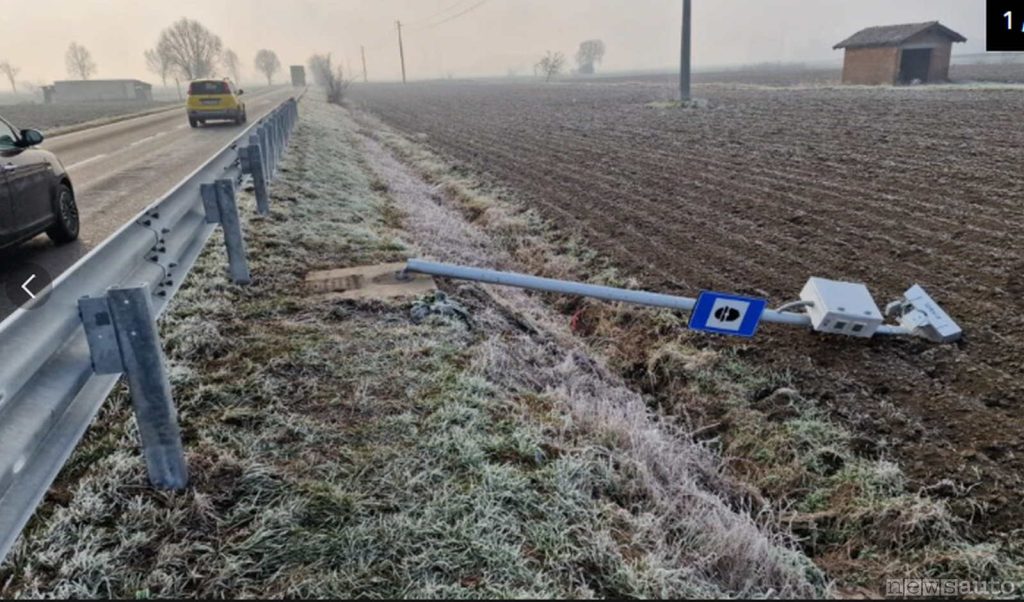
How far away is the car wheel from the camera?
6602 millimetres

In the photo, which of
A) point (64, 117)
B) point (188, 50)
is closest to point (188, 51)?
point (188, 50)

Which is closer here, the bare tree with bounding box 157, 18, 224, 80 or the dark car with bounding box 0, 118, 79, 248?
the dark car with bounding box 0, 118, 79, 248

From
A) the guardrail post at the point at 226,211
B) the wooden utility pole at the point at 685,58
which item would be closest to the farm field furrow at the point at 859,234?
the guardrail post at the point at 226,211

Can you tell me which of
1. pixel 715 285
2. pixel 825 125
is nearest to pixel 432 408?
pixel 715 285

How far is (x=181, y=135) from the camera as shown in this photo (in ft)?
68.9

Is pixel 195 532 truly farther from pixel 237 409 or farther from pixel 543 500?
pixel 543 500

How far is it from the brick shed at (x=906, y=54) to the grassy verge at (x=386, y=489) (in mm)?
47444

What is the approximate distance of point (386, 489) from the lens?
9.05ft

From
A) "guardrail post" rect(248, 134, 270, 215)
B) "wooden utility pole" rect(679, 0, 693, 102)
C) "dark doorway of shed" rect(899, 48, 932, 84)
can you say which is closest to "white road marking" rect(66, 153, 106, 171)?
"guardrail post" rect(248, 134, 270, 215)

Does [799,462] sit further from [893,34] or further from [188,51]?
[188,51]

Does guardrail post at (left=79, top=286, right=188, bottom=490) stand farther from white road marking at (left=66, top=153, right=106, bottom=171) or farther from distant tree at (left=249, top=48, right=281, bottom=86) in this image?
distant tree at (left=249, top=48, right=281, bottom=86)

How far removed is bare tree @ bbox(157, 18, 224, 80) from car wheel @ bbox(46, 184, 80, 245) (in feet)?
354

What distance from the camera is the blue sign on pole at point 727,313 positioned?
4.05 meters

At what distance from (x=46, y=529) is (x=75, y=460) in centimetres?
53
